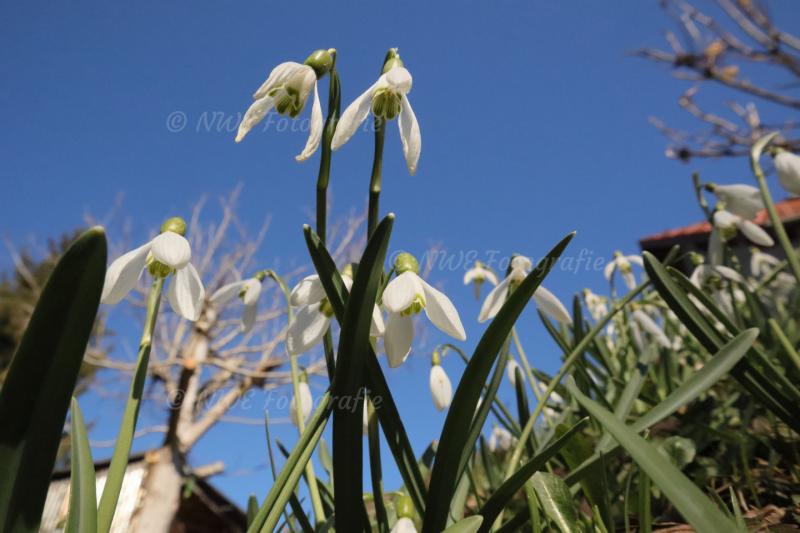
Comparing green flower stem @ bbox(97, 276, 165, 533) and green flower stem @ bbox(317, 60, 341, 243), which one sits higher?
green flower stem @ bbox(317, 60, 341, 243)

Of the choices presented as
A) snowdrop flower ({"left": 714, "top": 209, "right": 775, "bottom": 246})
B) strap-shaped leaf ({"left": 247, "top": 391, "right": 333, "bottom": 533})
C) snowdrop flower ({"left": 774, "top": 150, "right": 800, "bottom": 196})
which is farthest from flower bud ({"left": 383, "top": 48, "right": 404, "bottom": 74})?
snowdrop flower ({"left": 714, "top": 209, "right": 775, "bottom": 246})

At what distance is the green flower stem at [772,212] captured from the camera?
1.34m

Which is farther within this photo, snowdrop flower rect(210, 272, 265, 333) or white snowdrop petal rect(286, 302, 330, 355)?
snowdrop flower rect(210, 272, 265, 333)

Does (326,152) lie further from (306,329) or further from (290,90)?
(306,329)

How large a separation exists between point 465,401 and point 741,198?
1.44 m

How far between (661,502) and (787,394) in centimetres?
41

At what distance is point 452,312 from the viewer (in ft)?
2.88

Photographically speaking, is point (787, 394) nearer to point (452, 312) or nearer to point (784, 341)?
point (784, 341)

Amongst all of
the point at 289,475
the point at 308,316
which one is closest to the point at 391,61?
the point at 308,316

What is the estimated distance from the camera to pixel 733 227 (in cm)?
185

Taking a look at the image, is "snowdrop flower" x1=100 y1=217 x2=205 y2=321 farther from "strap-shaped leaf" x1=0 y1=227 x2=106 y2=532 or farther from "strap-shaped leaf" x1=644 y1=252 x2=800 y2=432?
"strap-shaped leaf" x1=644 y1=252 x2=800 y2=432

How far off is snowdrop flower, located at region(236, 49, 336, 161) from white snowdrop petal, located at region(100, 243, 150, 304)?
28 cm

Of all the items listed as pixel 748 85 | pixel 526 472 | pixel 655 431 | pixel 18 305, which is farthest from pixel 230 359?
pixel 526 472

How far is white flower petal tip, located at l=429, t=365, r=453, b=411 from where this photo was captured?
1.42 meters
